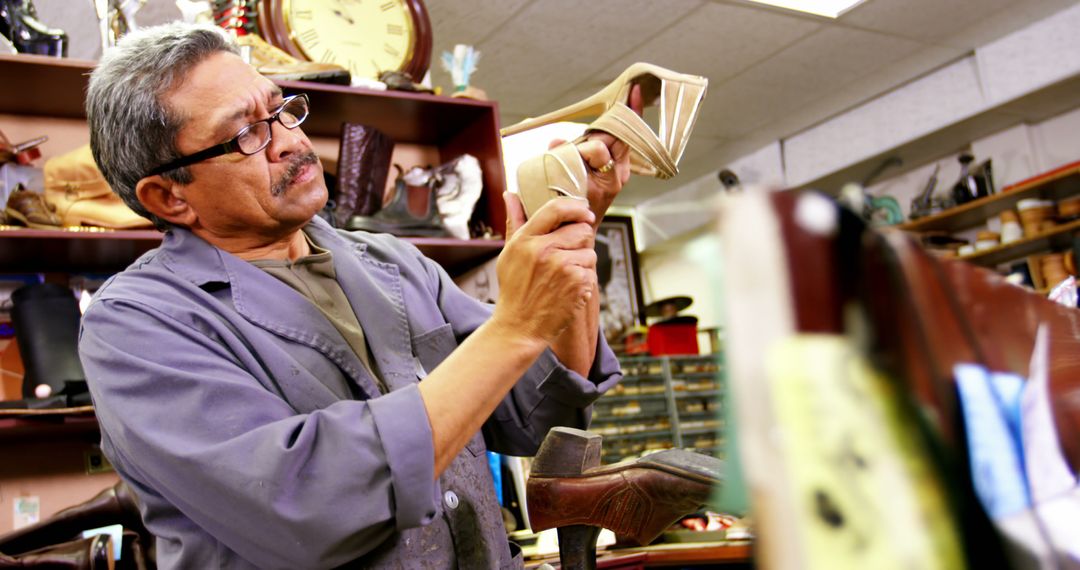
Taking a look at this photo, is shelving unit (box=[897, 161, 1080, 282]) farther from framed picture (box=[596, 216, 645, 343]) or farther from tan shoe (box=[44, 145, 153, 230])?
tan shoe (box=[44, 145, 153, 230])

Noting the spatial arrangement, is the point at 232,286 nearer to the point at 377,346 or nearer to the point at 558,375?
the point at 377,346

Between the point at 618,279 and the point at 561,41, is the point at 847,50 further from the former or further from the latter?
the point at 618,279

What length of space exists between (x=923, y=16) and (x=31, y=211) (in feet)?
15.3

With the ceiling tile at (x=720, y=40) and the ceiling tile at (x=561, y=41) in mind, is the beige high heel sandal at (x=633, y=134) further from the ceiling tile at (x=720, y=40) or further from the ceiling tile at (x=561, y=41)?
the ceiling tile at (x=720, y=40)

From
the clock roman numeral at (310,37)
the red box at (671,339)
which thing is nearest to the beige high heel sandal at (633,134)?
the clock roman numeral at (310,37)

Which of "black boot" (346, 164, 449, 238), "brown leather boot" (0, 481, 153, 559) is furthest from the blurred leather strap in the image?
"brown leather boot" (0, 481, 153, 559)

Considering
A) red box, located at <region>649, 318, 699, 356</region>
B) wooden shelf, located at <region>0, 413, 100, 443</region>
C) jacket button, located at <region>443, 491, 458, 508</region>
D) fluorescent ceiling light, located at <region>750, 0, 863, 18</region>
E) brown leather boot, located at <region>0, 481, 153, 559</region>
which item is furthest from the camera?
red box, located at <region>649, 318, 699, 356</region>

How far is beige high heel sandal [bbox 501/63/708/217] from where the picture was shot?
1111 millimetres

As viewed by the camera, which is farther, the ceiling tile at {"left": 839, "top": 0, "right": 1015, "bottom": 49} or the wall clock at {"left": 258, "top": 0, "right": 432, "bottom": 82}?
the ceiling tile at {"left": 839, "top": 0, "right": 1015, "bottom": 49}

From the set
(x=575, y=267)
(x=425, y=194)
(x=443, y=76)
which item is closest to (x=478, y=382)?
(x=575, y=267)

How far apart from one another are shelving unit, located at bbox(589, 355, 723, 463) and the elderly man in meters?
4.48

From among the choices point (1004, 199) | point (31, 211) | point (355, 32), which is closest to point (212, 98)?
point (31, 211)

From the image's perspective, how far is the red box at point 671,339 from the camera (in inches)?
263

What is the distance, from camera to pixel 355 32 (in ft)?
10.2
